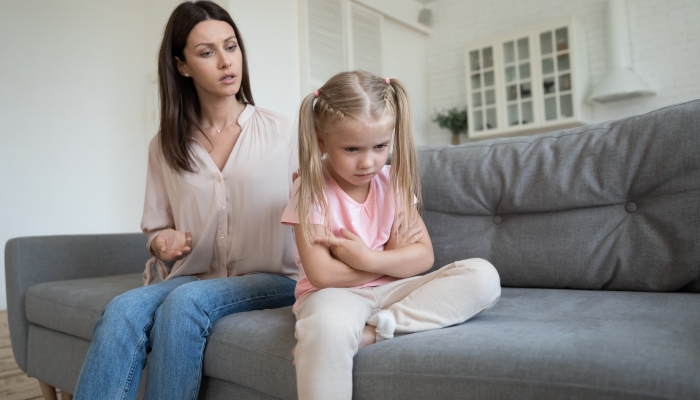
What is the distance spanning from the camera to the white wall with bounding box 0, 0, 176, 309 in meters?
4.42

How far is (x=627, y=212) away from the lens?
1459 millimetres

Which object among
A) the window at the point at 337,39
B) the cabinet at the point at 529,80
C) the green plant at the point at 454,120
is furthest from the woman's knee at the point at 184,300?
the green plant at the point at 454,120

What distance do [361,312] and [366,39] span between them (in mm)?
5274

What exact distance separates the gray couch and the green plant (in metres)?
4.70

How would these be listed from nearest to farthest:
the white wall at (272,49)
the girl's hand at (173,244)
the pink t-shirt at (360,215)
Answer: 1. the pink t-shirt at (360,215)
2. the girl's hand at (173,244)
3. the white wall at (272,49)

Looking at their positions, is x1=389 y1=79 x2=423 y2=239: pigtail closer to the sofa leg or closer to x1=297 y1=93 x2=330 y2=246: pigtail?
x1=297 y1=93 x2=330 y2=246: pigtail

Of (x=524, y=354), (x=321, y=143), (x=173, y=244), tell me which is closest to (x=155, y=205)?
(x=173, y=244)

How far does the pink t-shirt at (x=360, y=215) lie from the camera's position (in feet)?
4.36

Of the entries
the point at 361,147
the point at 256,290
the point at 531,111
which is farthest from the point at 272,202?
the point at 531,111

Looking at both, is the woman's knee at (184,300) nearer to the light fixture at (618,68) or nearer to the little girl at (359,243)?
the little girl at (359,243)

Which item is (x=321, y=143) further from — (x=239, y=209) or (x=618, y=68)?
(x=618, y=68)

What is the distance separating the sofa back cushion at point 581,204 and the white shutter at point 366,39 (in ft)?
14.1

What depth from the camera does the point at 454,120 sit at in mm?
6391

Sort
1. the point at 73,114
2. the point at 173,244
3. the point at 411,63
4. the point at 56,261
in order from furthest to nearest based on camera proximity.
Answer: the point at 411,63 < the point at 73,114 < the point at 56,261 < the point at 173,244
